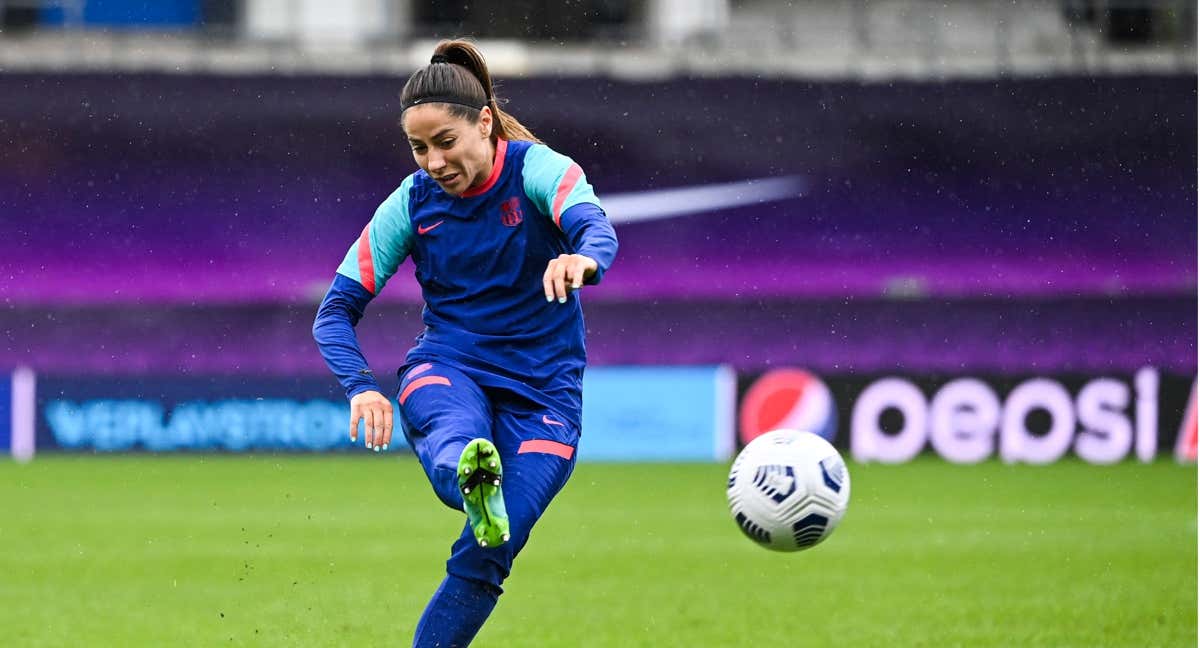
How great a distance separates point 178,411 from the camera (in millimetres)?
15727

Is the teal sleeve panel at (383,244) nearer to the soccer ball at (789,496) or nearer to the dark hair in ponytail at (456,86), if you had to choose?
the dark hair in ponytail at (456,86)

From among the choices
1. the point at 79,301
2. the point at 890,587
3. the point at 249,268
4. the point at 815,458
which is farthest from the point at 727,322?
the point at 815,458

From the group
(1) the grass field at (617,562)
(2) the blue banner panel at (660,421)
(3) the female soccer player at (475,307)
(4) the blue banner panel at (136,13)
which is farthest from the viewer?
(4) the blue banner panel at (136,13)

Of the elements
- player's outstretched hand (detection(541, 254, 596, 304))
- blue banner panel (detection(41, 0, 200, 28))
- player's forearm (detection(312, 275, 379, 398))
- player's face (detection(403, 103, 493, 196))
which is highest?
player's face (detection(403, 103, 493, 196))

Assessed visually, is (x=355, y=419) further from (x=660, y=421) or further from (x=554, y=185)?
(x=660, y=421)

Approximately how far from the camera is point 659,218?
16281mm

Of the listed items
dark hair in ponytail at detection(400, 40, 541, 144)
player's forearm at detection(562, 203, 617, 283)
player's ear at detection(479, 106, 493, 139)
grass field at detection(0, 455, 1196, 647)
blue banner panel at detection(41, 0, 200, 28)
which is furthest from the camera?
blue banner panel at detection(41, 0, 200, 28)

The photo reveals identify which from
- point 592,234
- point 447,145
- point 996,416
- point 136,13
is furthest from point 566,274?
point 136,13

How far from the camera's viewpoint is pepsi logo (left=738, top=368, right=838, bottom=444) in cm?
1559

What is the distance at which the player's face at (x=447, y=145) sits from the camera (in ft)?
15.8

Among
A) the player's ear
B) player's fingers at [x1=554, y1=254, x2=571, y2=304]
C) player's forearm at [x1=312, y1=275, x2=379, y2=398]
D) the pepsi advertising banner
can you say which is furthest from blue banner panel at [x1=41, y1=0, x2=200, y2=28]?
player's fingers at [x1=554, y1=254, x2=571, y2=304]

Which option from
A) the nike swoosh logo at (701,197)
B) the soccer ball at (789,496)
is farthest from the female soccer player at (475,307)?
the nike swoosh logo at (701,197)

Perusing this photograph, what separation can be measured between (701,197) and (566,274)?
12003 millimetres

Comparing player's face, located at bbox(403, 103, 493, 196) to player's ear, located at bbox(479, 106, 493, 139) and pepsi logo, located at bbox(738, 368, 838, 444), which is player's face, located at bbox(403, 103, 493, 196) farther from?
pepsi logo, located at bbox(738, 368, 838, 444)
